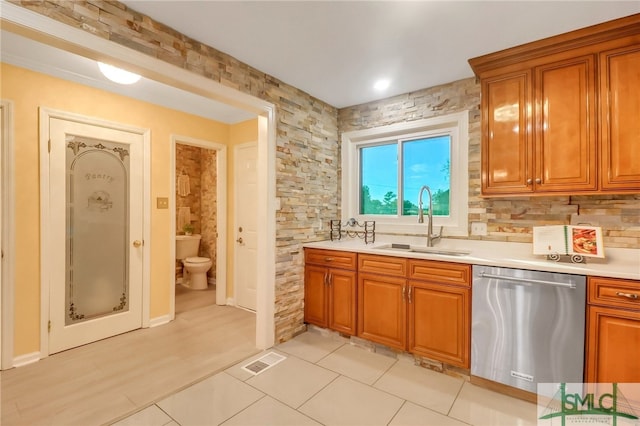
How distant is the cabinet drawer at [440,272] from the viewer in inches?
85.9

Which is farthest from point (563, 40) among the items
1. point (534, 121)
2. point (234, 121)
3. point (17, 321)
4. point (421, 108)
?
point (17, 321)

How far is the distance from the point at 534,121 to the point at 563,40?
55 cm

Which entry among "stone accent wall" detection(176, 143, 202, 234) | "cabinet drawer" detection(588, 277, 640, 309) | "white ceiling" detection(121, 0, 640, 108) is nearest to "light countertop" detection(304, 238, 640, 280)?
"cabinet drawer" detection(588, 277, 640, 309)

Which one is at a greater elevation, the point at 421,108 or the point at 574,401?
the point at 421,108

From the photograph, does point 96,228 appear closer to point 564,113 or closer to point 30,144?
point 30,144

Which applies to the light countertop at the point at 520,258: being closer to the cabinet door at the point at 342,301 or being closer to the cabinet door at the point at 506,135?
the cabinet door at the point at 342,301

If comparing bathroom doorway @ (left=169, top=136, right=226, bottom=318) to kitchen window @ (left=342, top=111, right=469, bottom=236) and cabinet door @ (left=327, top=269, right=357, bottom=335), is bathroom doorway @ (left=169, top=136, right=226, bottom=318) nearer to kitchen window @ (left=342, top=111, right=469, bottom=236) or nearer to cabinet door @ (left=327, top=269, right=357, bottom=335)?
cabinet door @ (left=327, top=269, right=357, bottom=335)

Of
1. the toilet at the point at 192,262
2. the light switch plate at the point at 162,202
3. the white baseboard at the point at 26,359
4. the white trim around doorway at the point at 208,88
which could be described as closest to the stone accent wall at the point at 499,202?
the white trim around doorway at the point at 208,88

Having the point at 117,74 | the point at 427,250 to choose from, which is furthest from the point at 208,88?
the point at 427,250

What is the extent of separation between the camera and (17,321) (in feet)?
7.79

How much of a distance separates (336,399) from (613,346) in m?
1.70

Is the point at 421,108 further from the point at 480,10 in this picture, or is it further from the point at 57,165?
the point at 57,165

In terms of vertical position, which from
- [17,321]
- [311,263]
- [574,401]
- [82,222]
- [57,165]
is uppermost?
[57,165]

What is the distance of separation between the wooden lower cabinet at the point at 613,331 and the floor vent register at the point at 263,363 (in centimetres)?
215
